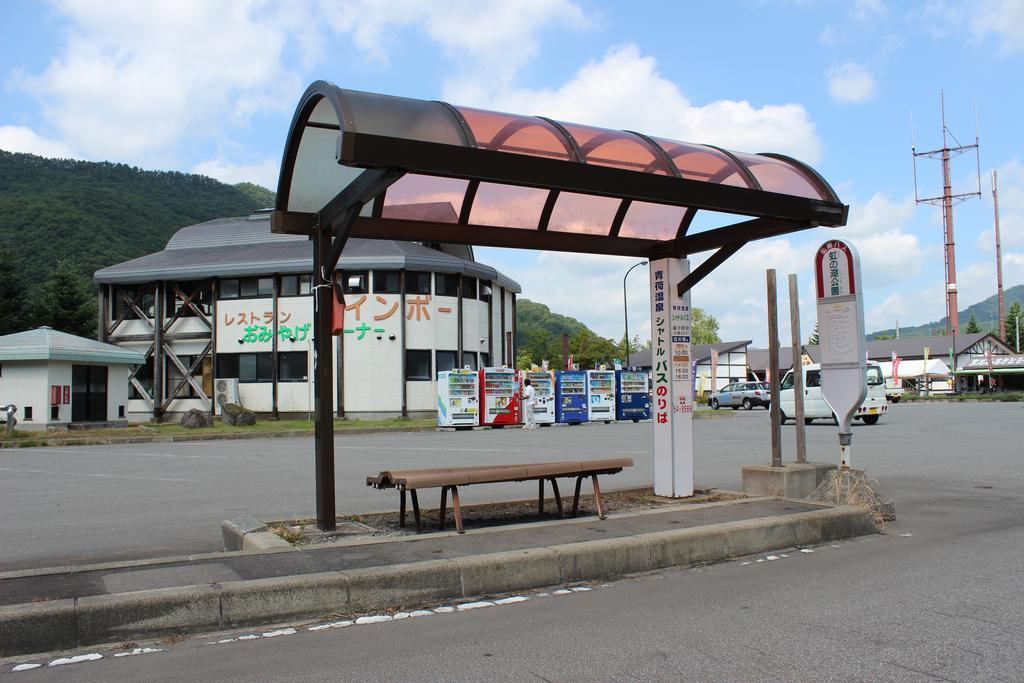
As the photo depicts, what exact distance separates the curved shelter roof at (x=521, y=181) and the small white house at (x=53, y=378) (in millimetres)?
24476

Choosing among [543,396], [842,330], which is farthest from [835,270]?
[543,396]

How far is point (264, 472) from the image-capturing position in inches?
573

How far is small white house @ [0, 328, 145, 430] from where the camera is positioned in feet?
93.1

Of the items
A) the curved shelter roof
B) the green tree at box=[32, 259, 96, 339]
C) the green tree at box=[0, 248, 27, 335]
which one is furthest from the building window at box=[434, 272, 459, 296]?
the green tree at box=[0, 248, 27, 335]

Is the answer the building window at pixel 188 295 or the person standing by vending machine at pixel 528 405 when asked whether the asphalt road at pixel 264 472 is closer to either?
the person standing by vending machine at pixel 528 405

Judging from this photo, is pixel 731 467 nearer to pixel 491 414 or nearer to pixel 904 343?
pixel 491 414

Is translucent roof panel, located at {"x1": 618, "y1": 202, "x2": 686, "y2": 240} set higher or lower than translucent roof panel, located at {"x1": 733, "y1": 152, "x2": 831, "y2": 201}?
lower

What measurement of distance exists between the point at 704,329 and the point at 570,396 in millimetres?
85835

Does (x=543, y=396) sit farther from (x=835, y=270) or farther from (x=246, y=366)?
(x=835, y=270)

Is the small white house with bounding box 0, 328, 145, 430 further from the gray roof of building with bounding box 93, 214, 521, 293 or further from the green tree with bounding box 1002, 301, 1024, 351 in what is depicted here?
the green tree with bounding box 1002, 301, 1024, 351

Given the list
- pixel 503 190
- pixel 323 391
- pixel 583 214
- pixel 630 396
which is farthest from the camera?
pixel 630 396

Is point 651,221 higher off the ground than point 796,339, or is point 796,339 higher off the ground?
point 651,221

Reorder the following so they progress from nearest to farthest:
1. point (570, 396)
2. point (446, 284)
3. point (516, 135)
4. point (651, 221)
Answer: point (516, 135)
point (651, 221)
point (570, 396)
point (446, 284)

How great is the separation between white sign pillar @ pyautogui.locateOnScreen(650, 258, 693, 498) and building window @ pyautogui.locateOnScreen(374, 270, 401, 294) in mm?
26642
